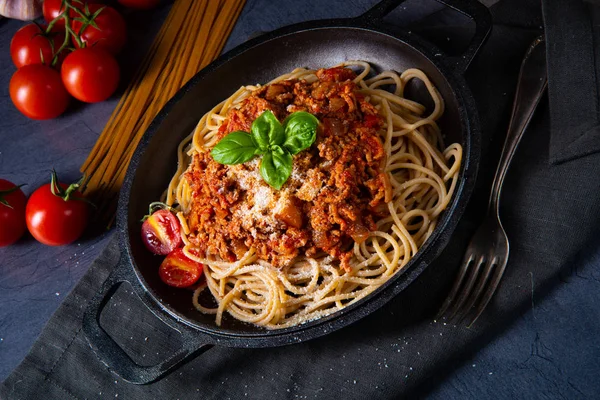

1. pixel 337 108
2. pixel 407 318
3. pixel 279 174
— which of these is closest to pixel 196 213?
pixel 279 174

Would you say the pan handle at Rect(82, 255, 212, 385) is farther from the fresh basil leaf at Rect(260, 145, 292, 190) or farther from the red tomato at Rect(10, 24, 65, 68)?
the red tomato at Rect(10, 24, 65, 68)

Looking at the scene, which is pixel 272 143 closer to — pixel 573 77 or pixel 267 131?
pixel 267 131

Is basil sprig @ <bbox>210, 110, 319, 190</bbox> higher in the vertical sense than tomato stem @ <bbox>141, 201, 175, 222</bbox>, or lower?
higher

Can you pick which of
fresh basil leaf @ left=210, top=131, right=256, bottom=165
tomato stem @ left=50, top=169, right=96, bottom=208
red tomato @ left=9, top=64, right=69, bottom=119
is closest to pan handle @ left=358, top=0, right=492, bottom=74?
fresh basil leaf @ left=210, top=131, right=256, bottom=165

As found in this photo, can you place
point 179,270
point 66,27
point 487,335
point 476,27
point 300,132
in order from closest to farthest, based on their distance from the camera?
point 300,132 → point 487,335 → point 476,27 → point 179,270 → point 66,27

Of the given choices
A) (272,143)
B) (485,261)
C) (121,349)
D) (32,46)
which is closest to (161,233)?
(121,349)

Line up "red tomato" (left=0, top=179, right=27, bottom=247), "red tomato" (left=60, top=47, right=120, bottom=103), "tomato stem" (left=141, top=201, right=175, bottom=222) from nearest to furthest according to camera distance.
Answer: "tomato stem" (left=141, top=201, right=175, bottom=222), "red tomato" (left=0, top=179, right=27, bottom=247), "red tomato" (left=60, top=47, right=120, bottom=103)

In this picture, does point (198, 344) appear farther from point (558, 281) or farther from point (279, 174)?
point (558, 281)

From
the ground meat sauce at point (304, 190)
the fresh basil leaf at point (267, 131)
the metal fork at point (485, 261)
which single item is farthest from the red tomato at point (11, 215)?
the metal fork at point (485, 261)
